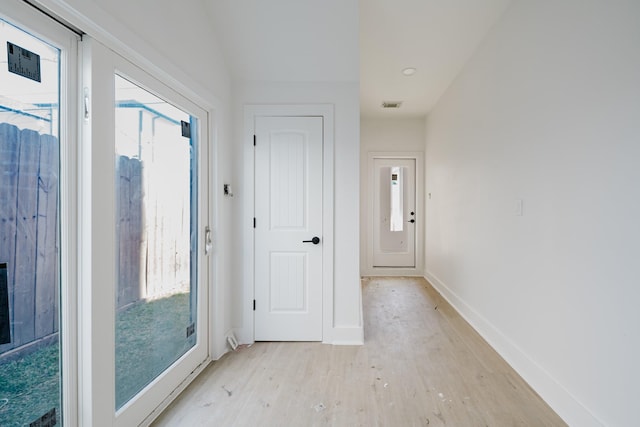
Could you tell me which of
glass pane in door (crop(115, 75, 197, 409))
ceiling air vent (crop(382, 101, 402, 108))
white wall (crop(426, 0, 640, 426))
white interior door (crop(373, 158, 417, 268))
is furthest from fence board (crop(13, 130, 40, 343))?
white interior door (crop(373, 158, 417, 268))

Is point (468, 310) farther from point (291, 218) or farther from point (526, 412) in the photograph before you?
point (291, 218)

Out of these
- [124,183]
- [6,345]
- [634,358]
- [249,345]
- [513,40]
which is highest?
[513,40]

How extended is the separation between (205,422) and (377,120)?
5123 mm

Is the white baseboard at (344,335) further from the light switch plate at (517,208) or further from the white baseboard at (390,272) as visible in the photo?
the white baseboard at (390,272)

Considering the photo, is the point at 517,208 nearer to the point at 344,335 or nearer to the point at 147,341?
the point at 344,335

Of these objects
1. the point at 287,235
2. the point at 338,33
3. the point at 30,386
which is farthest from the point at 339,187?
the point at 30,386

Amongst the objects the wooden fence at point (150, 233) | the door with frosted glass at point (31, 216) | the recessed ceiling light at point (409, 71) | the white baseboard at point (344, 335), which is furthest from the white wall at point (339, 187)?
the door with frosted glass at point (31, 216)

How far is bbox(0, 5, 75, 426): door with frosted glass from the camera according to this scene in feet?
3.61

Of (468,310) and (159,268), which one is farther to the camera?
(468,310)

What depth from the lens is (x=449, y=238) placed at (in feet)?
13.6

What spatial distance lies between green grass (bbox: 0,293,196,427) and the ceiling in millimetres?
2069

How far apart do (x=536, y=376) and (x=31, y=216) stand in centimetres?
297

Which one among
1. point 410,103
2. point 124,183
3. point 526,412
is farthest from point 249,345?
point 410,103

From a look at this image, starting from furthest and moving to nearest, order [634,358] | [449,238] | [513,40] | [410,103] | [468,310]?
[410,103]
[449,238]
[468,310]
[513,40]
[634,358]
